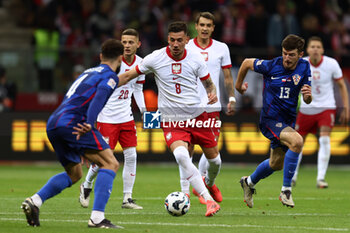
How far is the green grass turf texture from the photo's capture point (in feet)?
28.4

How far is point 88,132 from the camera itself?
27.5 ft

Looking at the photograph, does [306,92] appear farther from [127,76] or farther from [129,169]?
[129,169]

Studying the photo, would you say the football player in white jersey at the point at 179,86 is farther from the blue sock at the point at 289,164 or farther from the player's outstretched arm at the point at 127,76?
the blue sock at the point at 289,164

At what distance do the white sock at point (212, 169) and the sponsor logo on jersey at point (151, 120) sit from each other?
3.03ft

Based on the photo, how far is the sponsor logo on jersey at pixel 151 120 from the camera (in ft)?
35.7

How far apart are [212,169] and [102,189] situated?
3284 millimetres

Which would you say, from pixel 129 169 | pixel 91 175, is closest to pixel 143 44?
pixel 129 169

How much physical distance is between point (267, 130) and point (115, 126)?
7.41 ft

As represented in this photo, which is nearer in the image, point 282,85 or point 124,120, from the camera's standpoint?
point 282,85

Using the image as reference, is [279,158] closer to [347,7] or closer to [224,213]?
[224,213]

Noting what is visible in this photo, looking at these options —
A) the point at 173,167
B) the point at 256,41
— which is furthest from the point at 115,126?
the point at 256,41

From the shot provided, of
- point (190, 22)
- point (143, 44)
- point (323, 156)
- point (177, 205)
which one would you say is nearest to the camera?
point (177, 205)

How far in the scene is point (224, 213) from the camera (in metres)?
10.2

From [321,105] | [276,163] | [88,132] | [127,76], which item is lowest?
[276,163]
